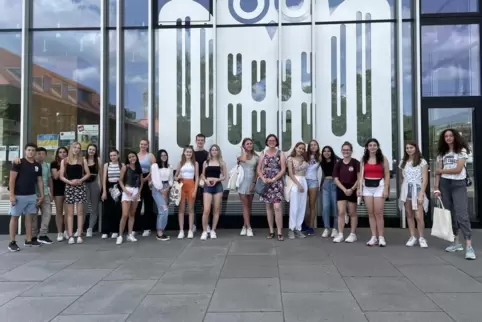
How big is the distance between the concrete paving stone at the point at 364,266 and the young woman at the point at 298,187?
1616 millimetres

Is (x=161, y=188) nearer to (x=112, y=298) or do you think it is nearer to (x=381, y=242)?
(x=112, y=298)

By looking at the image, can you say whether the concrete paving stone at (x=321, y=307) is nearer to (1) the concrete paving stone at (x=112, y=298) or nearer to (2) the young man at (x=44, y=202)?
(1) the concrete paving stone at (x=112, y=298)

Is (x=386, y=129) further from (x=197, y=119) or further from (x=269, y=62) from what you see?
(x=197, y=119)

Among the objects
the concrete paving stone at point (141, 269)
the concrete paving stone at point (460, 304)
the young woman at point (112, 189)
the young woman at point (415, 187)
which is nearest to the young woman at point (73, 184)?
the young woman at point (112, 189)

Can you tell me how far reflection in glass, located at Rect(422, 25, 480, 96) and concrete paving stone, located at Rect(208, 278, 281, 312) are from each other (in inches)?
239

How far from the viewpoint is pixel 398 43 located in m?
8.77

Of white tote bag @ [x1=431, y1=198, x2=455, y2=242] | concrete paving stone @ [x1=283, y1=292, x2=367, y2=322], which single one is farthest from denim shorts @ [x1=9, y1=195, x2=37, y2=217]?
white tote bag @ [x1=431, y1=198, x2=455, y2=242]

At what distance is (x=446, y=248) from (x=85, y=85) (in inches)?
317

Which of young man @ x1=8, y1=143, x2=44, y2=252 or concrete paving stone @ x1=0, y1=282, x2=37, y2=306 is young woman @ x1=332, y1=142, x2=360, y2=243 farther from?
young man @ x1=8, y1=143, x2=44, y2=252

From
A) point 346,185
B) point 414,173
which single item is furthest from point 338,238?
point 414,173

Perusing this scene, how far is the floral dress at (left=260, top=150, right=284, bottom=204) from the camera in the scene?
7531mm

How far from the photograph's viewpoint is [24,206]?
7.07 meters

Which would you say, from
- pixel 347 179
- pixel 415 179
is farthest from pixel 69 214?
pixel 415 179

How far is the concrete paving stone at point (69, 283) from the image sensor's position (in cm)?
480
